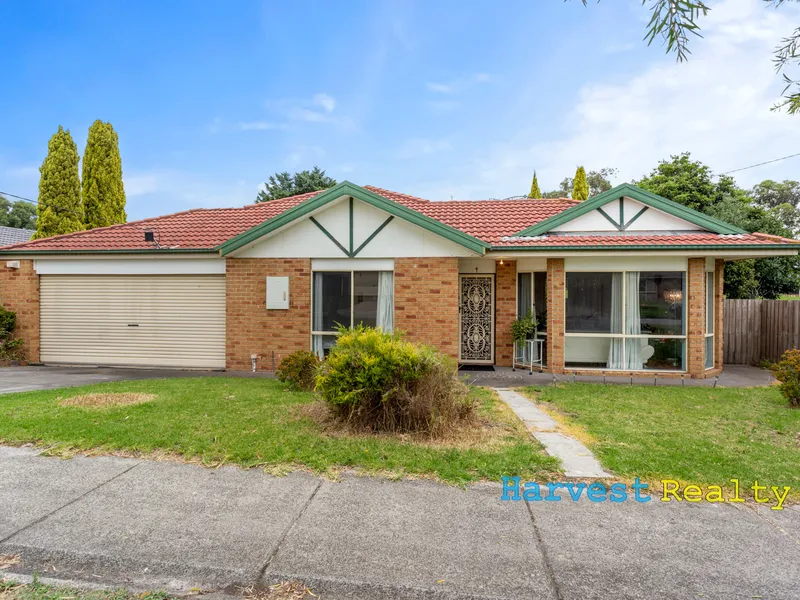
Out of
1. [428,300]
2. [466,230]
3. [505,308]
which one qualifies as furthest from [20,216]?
[505,308]

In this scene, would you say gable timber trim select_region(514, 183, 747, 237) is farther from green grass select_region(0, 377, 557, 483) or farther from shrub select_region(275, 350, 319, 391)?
shrub select_region(275, 350, 319, 391)

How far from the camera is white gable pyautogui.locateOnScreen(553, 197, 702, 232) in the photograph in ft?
32.9

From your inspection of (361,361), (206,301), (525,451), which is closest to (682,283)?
(525,451)

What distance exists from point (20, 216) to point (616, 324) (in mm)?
59245

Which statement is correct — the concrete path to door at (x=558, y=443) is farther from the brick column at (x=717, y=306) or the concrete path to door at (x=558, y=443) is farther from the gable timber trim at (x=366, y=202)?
the brick column at (x=717, y=306)

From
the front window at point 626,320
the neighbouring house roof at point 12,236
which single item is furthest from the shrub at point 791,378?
the neighbouring house roof at point 12,236

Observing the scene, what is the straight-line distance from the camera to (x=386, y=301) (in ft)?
32.8

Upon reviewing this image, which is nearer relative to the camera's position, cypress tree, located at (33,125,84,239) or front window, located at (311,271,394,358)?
front window, located at (311,271,394,358)

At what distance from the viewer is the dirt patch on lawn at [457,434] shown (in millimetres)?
4988

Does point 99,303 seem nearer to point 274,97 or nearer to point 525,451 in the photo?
point 274,97

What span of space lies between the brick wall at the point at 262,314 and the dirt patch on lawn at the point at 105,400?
10.2 ft

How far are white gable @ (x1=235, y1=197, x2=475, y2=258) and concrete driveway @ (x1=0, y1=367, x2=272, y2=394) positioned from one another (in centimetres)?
297

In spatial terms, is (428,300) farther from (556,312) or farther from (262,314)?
(262,314)

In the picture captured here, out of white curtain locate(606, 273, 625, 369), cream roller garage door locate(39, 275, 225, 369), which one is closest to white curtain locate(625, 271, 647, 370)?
white curtain locate(606, 273, 625, 369)
